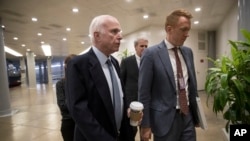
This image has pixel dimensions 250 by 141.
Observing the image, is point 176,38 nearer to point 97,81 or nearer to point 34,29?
point 97,81

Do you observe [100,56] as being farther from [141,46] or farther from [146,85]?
[141,46]

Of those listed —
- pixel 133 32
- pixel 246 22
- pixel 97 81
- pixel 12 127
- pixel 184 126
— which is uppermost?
pixel 133 32

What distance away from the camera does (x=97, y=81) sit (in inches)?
50.8

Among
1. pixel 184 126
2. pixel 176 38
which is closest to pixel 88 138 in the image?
pixel 184 126

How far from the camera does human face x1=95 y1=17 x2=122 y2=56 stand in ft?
4.46

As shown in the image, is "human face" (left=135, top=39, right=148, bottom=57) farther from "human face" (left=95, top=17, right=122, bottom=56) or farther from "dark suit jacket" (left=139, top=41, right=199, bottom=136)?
"human face" (left=95, top=17, right=122, bottom=56)

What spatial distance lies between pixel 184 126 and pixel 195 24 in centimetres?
849

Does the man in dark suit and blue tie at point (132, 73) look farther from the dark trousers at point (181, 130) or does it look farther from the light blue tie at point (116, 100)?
the light blue tie at point (116, 100)

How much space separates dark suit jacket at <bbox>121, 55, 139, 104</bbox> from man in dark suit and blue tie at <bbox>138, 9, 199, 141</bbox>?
4.21 feet

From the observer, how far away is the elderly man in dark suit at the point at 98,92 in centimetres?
124

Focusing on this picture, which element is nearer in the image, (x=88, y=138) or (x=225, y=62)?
(x=88, y=138)

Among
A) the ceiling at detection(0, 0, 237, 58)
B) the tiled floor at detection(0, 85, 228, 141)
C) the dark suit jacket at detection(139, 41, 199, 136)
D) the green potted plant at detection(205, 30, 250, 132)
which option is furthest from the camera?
the ceiling at detection(0, 0, 237, 58)

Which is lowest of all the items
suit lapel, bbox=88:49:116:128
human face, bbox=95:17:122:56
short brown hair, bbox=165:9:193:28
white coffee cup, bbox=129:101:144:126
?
white coffee cup, bbox=129:101:144:126

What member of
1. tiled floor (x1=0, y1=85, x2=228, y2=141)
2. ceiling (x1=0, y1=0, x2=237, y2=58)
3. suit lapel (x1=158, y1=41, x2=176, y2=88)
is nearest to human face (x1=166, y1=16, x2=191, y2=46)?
suit lapel (x1=158, y1=41, x2=176, y2=88)
